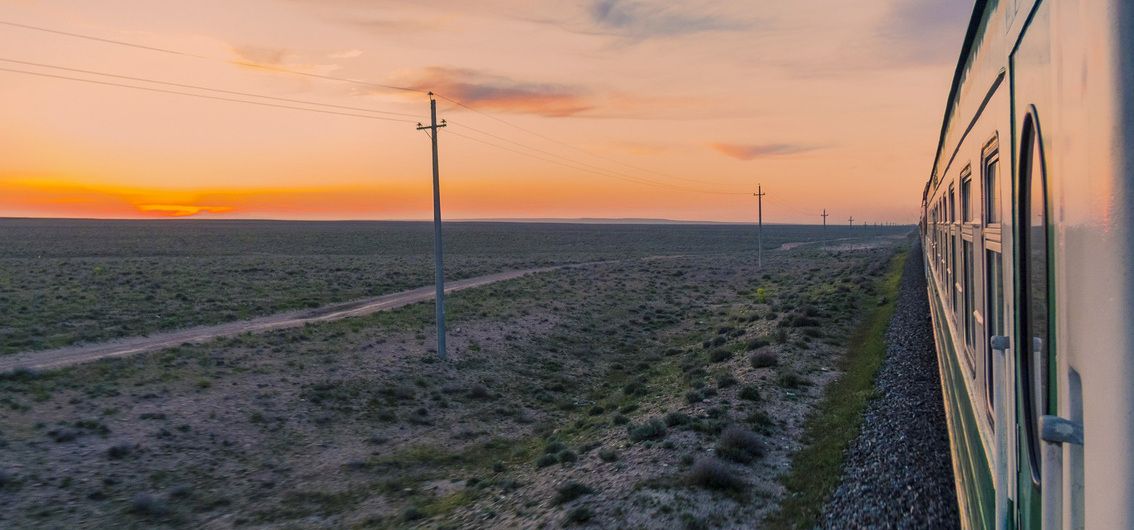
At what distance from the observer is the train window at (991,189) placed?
11.3 feet

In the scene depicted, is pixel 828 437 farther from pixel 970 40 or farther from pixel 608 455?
pixel 970 40

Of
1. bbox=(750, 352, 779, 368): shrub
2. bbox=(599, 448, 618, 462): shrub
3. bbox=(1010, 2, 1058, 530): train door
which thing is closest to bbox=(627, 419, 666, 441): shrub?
bbox=(599, 448, 618, 462): shrub

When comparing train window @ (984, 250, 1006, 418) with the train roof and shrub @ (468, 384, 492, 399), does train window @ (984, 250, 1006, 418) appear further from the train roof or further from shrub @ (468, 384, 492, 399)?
shrub @ (468, 384, 492, 399)

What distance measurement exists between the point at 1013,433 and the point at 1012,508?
322 mm

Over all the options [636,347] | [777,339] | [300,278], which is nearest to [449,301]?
[636,347]

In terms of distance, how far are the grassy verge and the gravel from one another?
0.19 meters

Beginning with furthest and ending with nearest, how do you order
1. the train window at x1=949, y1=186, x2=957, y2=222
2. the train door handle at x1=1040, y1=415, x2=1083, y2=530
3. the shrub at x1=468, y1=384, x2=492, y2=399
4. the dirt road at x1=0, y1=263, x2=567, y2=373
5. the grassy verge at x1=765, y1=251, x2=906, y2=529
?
the shrub at x1=468, y1=384, x2=492, y2=399 → the dirt road at x1=0, y1=263, x2=567, y2=373 → the grassy verge at x1=765, y1=251, x2=906, y2=529 → the train window at x1=949, y1=186, x2=957, y2=222 → the train door handle at x1=1040, y1=415, x2=1083, y2=530

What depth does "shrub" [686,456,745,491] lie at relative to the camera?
9.34 metres

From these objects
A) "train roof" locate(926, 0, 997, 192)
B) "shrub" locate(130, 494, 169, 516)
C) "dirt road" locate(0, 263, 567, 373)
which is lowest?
"shrub" locate(130, 494, 169, 516)

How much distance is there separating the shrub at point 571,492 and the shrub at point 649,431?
2164 millimetres

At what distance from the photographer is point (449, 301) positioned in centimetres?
3147

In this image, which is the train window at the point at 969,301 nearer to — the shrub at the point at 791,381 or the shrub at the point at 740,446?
the shrub at the point at 740,446

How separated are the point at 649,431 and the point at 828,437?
2816mm

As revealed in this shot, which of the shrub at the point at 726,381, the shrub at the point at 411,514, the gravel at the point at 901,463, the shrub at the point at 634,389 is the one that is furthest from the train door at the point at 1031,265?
the shrub at the point at 634,389
